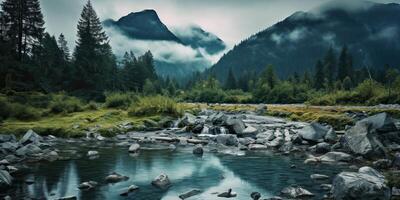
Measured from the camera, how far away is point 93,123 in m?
42.7

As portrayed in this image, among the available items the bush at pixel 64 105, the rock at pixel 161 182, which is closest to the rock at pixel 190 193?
the rock at pixel 161 182

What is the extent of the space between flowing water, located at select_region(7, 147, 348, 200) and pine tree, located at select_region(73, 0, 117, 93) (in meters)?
47.9

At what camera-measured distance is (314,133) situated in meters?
32.0

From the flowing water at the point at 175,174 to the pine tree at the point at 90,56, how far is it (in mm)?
47903

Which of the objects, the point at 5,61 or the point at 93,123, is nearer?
the point at 93,123

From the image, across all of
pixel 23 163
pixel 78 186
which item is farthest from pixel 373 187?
pixel 23 163

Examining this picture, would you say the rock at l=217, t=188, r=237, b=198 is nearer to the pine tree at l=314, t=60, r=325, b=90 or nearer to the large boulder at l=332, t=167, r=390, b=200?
the large boulder at l=332, t=167, r=390, b=200

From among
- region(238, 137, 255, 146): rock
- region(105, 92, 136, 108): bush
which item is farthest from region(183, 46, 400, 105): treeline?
region(238, 137, 255, 146): rock

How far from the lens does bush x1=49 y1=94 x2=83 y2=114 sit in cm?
4866

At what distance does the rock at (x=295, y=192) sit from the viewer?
53.2ft

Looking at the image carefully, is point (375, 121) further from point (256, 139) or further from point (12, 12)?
point (12, 12)

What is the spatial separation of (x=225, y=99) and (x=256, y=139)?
3612 inches

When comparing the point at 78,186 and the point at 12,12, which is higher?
the point at 12,12

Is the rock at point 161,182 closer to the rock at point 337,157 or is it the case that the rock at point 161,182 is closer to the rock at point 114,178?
the rock at point 114,178
